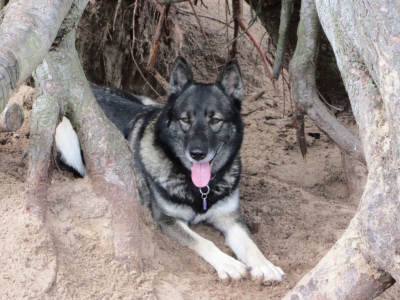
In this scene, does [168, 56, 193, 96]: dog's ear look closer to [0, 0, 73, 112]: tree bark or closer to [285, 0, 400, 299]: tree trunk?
[0, 0, 73, 112]: tree bark

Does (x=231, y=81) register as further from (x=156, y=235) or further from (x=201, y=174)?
(x=156, y=235)

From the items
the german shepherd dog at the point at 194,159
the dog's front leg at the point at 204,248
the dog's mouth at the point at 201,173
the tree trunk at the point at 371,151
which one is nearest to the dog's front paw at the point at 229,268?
the dog's front leg at the point at 204,248

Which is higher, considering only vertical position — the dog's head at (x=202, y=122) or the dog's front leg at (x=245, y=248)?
the dog's head at (x=202, y=122)

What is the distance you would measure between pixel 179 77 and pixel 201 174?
91 cm

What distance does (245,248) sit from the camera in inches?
155

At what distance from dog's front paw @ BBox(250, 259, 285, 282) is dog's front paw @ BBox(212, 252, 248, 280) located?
0.07 m

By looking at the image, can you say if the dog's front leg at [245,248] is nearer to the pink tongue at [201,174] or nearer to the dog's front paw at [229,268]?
the dog's front paw at [229,268]

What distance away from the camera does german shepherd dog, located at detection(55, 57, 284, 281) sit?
13.8ft

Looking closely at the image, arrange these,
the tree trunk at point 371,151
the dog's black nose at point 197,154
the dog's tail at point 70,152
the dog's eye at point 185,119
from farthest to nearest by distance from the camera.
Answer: the dog's tail at point 70,152
the dog's eye at point 185,119
the dog's black nose at point 197,154
the tree trunk at point 371,151

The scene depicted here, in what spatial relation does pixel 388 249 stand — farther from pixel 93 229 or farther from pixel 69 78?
pixel 69 78

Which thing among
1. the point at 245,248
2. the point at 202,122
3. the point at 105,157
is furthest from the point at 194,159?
the point at 105,157

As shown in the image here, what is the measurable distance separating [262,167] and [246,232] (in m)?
1.93

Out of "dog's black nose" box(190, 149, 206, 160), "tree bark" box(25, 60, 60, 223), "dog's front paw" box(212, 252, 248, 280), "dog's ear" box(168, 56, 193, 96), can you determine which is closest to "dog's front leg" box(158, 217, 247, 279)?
"dog's front paw" box(212, 252, 248, 280)

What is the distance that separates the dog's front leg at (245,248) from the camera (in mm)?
3529
